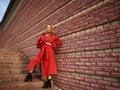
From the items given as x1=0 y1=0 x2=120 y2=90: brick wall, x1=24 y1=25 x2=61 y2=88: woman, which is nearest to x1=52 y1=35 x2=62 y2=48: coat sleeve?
x1=24 y1=25 x2=61 y2=88: woman

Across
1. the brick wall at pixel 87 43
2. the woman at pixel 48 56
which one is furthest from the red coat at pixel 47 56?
the brick wall at pixel 87 43

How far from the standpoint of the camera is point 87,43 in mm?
3516

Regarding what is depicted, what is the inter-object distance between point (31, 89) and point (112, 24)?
2.67 m

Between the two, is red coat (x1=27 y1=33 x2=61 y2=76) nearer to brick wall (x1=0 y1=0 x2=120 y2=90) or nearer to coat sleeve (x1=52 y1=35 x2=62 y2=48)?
coat sleeve (x1=52 y1=35 x2=62 y2=48)

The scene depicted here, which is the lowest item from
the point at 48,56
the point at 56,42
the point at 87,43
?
the point at 48,56

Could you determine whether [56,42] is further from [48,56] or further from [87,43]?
[87,43]

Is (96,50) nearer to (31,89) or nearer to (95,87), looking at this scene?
(95,87)

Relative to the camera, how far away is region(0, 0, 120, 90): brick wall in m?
2.90

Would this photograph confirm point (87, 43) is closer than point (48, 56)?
Yes

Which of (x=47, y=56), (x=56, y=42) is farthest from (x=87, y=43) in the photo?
(x=47, y=56)

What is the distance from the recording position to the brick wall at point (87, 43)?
290cm

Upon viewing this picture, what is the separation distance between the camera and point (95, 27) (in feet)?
10.9

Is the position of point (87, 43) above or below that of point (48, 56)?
above

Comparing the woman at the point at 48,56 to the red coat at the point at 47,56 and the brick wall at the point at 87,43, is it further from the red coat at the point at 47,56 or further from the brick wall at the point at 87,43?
the brick wall at the point at 87,43
